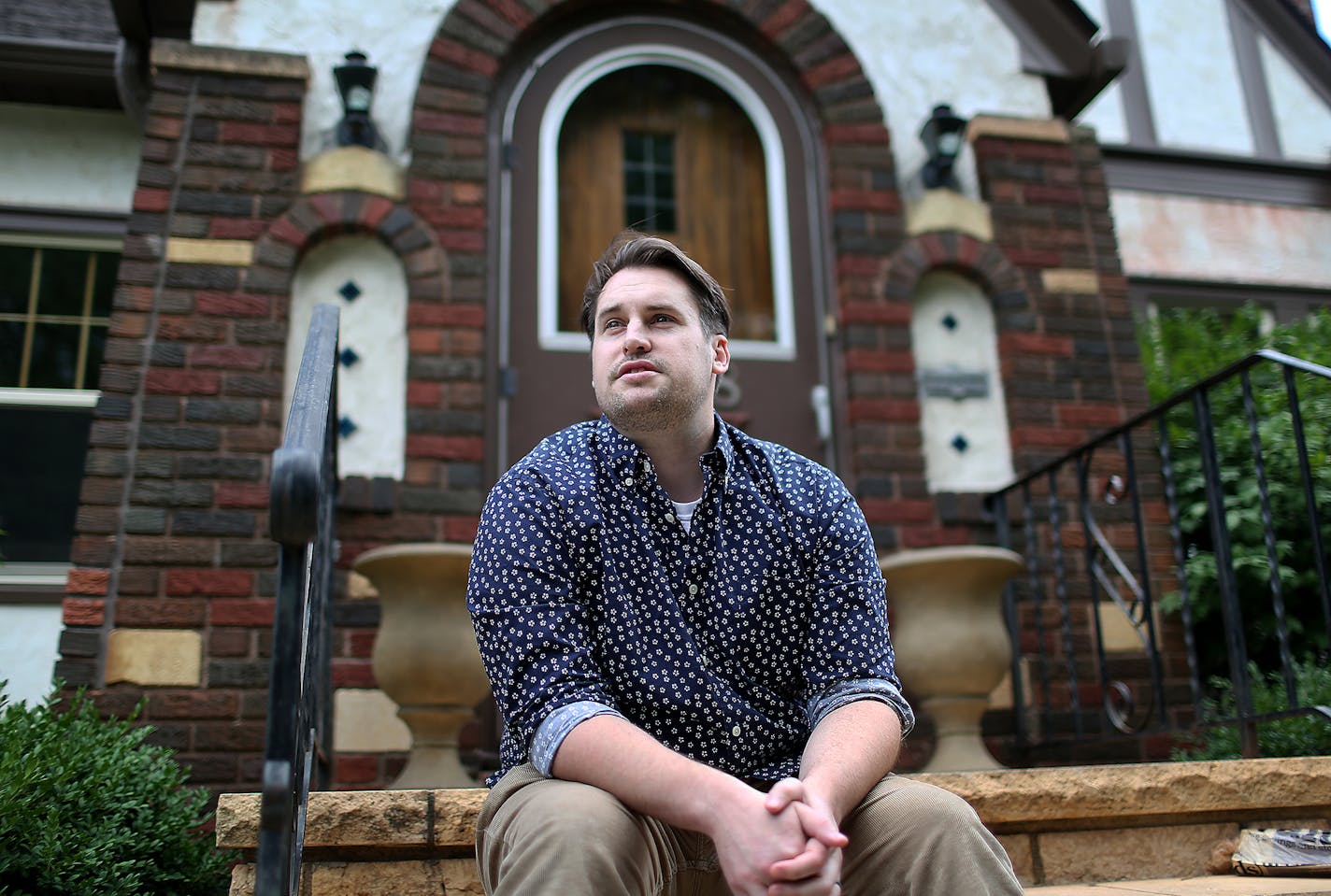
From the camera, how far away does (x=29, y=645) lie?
4160mm

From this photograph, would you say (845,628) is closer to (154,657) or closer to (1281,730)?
(1281,730)

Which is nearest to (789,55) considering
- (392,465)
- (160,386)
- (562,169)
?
(562,169)

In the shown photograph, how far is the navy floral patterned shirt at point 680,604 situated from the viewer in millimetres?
1578

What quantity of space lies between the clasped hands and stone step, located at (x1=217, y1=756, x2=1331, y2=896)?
A: 0.88 meters

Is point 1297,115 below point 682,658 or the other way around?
the other way around

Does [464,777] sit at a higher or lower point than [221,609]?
lower

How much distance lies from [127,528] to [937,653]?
8.32ft

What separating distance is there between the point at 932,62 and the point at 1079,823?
3.44 m

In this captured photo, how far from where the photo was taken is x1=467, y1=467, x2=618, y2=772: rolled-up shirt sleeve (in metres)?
1.53

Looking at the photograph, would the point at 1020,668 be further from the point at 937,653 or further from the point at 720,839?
Result: the point at 720,839

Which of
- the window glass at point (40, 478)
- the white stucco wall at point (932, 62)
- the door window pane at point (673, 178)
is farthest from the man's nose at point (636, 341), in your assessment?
the window glass at point (40, 478)

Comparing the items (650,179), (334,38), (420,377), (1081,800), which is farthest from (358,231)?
(1081,800)

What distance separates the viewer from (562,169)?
14.9ft

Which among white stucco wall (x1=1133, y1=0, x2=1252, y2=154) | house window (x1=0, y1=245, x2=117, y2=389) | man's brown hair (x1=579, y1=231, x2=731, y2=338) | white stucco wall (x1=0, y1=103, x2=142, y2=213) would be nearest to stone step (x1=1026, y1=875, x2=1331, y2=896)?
man's brown hair (x1=579, y1=231, x2=731, y2=338)
